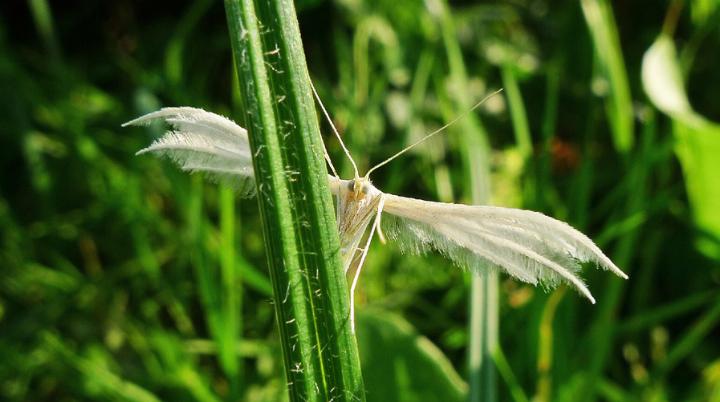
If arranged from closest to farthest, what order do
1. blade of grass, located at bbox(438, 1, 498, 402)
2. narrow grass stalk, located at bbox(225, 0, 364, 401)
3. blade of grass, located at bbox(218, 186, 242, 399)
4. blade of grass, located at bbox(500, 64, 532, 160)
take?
1. narrow grass stalk, located at bbox(225, 0, 364, 401)
2. blade of grass, located at bbox(438, 1, 498, 402)
3. blade of grass, located at bbox(218, 186, 242, 399)
4. blade of grass, located at bbox(500, 64, 532, 160)

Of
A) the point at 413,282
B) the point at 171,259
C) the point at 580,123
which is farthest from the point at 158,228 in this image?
the point at 580,123

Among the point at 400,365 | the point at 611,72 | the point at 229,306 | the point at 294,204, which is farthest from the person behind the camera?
the point at 611,72

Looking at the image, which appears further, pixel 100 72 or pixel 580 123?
pixel 100 72

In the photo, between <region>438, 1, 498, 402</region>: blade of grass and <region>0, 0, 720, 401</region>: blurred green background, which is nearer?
<region>438, 1, 498, 402</region>: blade of grass

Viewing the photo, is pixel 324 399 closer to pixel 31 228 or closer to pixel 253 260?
pixel 253 260

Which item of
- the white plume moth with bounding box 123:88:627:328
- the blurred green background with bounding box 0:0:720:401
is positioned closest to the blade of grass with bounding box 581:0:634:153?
the blurred green background with bounding box 0:0:720:401

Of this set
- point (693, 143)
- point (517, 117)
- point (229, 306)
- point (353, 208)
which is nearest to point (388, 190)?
point (517, 117)

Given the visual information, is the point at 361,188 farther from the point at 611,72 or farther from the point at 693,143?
the point at 611,72

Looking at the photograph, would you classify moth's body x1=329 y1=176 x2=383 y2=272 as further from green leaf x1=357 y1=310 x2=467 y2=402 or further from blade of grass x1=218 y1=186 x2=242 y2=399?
blade of grass x1=218 y1=186 x2=242 y2=399
